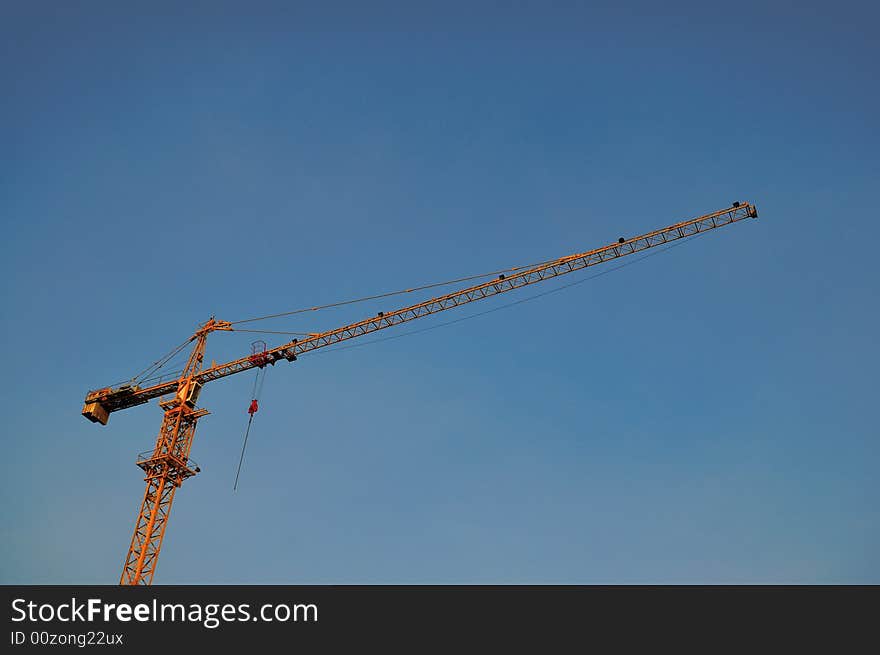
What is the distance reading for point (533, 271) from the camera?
282 ft

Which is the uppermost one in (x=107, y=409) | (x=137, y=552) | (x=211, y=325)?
(x=211, y=325)

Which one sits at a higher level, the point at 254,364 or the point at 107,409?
the point at 254,364
